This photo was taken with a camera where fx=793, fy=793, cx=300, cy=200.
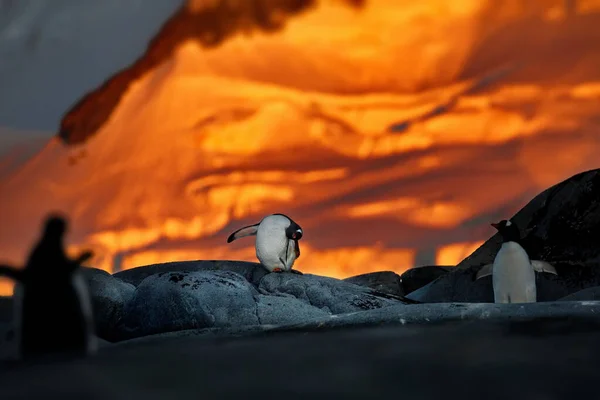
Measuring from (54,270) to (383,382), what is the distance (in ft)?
7.60

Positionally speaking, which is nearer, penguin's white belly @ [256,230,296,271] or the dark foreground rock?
the dark foreground rock

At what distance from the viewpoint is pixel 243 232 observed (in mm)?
14188

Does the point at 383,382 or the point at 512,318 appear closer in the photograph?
the point at 383,382

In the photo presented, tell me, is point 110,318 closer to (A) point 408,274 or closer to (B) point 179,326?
(B) point 179,326

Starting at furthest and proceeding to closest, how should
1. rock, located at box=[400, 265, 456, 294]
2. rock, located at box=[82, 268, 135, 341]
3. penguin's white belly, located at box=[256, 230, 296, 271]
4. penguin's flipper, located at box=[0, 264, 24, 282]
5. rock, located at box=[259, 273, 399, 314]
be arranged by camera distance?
1. rock, located at box=[400, 265, 456, 294]
2. penguin's white belly, located at box=[256, 230, 296, 271]
3. rock, located at box=[259, 273, 399, 314]
4. rock, located at box=[82, 268, 135, 341]
5. penguin's flipper, located at box=[0, 264, 24, 282]

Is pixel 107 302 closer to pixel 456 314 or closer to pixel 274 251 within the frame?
pixel 274 251

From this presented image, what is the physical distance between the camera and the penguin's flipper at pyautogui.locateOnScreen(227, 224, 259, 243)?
14070mm

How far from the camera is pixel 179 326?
9.95m

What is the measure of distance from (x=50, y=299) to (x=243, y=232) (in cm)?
891

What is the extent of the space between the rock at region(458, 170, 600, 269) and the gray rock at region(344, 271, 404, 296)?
5.93 ft

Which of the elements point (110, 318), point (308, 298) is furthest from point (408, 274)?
point (110, 318)

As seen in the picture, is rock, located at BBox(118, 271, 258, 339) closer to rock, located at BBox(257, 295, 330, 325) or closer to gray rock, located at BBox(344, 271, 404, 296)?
rock, located at BBox(257, 295, 330, 325)

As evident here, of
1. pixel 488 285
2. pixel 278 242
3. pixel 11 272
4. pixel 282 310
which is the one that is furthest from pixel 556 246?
pixel 11 272

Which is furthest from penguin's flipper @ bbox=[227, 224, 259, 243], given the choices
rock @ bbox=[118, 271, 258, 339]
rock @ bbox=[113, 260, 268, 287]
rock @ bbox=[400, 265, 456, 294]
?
rock @ bbox=[400, 265, 456, 294]
